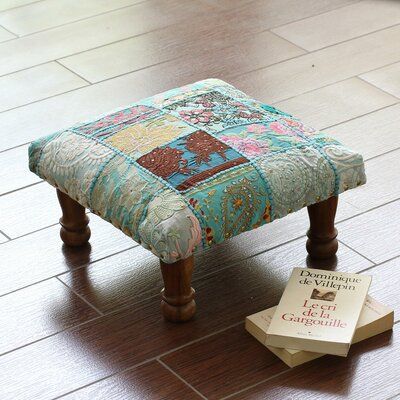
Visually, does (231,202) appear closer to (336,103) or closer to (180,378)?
(180,378)

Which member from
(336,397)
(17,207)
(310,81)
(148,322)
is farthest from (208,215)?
(310,81)

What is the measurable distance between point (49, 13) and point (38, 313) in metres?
1.43

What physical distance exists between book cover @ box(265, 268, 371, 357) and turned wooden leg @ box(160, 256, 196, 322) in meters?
0.16

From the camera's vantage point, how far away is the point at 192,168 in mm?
1806

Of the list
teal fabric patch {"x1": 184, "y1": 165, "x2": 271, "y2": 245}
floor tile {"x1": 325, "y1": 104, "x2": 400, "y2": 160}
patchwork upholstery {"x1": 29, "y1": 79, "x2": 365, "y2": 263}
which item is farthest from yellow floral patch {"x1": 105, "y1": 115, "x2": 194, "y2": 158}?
floor tile {"x1": 325, "y1": 104, "x2": 400, "y2": 160}

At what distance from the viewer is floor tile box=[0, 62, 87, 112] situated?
8.73 feet

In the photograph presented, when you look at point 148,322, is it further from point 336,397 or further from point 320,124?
point 320,124

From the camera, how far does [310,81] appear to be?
105 inches

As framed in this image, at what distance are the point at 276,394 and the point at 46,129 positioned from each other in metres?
1.07

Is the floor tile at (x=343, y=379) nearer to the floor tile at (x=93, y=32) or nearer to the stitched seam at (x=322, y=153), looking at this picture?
the stitched seam at (x=322, y=153)

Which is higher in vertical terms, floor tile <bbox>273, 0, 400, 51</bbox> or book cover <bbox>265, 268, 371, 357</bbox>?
book cover <bbox>265, 268, 371, 357</bbox>

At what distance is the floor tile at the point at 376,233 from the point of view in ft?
6.60

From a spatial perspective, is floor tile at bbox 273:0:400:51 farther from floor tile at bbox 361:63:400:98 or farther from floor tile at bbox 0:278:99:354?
floor tile at bbox 0:278:99:354

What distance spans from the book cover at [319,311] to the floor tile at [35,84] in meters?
1.04
